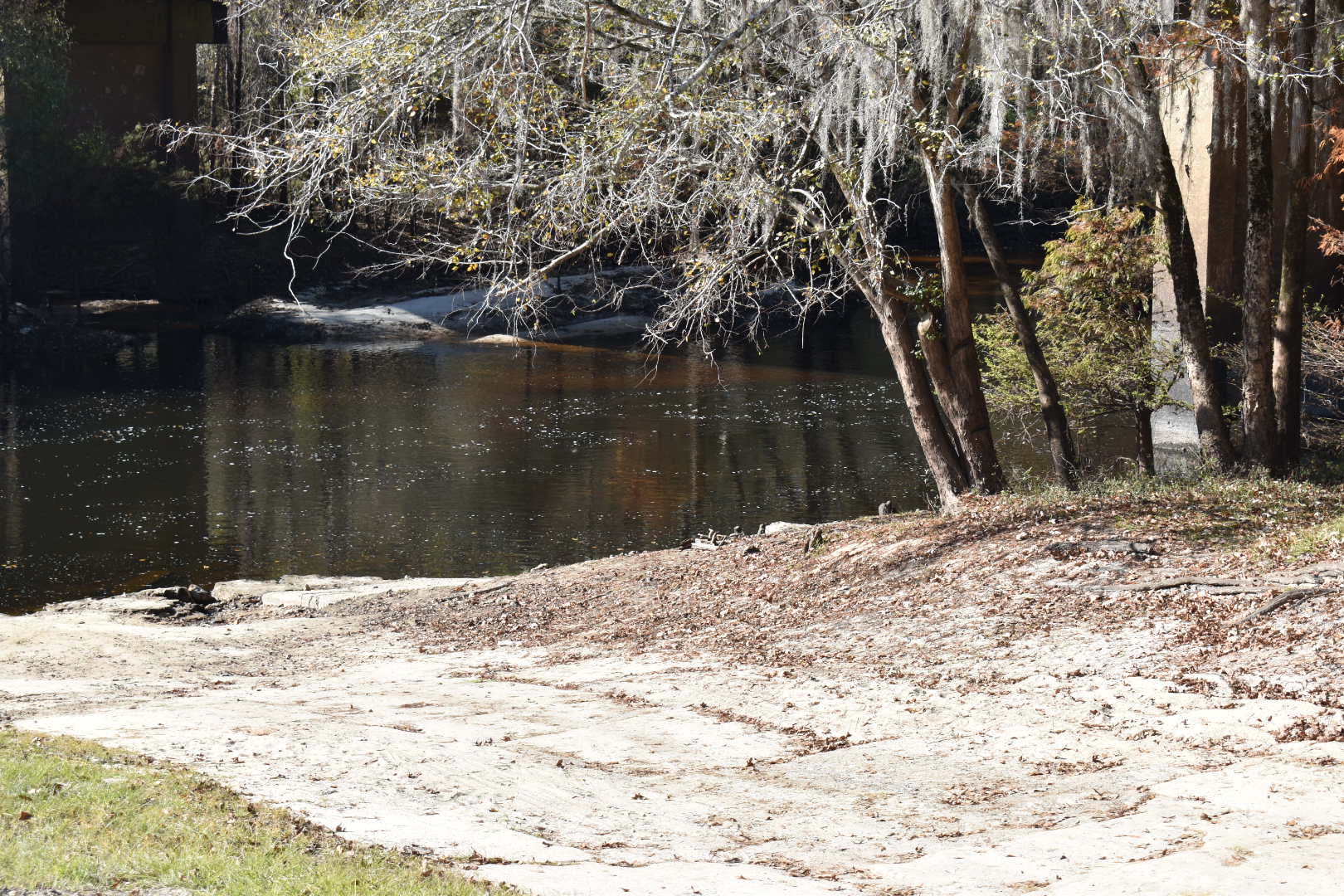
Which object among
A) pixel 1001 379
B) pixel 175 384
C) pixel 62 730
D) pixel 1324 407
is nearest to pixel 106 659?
pixel 62 730

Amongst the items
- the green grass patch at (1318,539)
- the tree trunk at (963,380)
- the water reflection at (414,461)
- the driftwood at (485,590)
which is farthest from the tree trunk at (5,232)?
the green grass patch at (1318,539)

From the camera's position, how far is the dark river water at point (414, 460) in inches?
709

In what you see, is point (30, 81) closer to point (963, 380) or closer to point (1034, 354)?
point (963, 380)

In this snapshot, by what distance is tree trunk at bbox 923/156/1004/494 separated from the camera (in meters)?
13.1

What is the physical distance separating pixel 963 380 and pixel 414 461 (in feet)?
40.1

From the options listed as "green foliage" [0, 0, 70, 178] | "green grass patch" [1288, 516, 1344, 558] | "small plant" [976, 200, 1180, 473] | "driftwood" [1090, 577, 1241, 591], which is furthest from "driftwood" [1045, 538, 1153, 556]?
"green foliage" [0, 0, 70, 178]

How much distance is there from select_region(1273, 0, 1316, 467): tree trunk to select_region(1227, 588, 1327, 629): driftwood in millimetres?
5048

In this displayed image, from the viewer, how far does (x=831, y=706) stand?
8.21 meters

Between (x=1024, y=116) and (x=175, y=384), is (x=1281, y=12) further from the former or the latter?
(x=175, y=384)

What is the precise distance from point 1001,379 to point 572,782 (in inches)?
404

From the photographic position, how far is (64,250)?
42000mm

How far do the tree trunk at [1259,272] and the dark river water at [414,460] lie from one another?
654 cm

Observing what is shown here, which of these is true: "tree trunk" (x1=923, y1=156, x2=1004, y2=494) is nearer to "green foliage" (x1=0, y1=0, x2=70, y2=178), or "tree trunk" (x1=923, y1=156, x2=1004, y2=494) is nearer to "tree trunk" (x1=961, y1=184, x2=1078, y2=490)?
"tree trunk" (x1=961, y1=184, x2=1078, y2=490)

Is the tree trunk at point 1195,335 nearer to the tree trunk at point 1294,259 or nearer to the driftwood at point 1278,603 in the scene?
the tree trunk at point 1294,259
